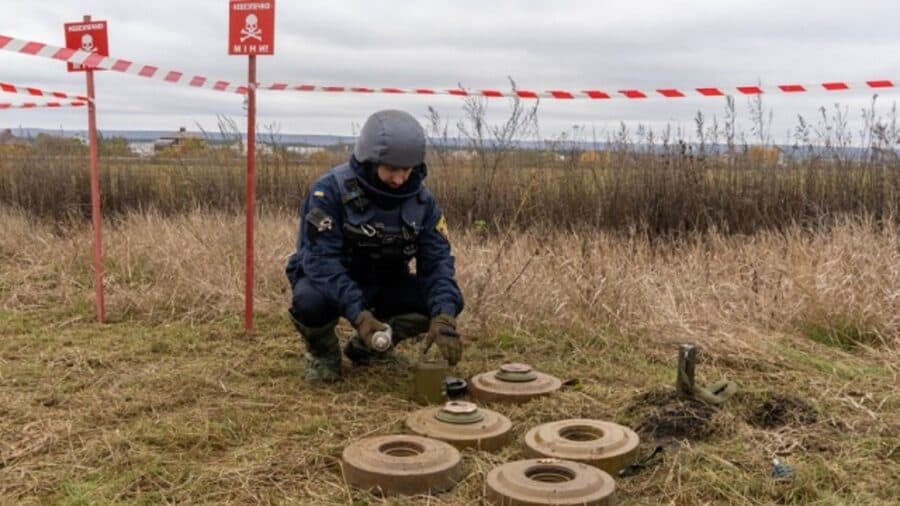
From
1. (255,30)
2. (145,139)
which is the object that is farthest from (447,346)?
(145,139)

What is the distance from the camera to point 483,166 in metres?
8.73

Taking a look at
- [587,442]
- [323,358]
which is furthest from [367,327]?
[587,442]

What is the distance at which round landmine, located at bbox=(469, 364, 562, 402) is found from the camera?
147 inches

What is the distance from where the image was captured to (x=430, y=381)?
3.70 metres

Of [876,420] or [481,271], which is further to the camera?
[481,271]

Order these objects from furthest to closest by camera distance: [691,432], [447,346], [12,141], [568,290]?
[12,141] < [568,290] < [447,346] < [691,432]

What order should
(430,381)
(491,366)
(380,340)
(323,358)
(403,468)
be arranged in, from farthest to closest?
(491,366) < (323,358) < (430,381) < (380,340) < (403,468)

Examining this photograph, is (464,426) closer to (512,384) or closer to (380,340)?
(380,340)

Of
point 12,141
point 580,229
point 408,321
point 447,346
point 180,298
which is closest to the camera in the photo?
point 447,346

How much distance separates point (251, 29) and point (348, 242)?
1524 millimetres

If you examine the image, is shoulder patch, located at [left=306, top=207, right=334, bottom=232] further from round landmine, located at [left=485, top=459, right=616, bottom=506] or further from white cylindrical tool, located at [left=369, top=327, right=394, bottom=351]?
round landmine, located at [left=485, top=459, right=616, bottom=506]

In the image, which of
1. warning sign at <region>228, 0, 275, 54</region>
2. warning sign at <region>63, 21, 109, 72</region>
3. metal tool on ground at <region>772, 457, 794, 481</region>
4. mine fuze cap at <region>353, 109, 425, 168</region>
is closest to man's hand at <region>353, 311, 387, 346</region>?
mine fuze cap at <region>353, 109, 425, 168</region>

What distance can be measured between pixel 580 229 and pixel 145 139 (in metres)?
6.63

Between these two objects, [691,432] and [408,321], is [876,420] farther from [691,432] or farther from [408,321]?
[408,321]
